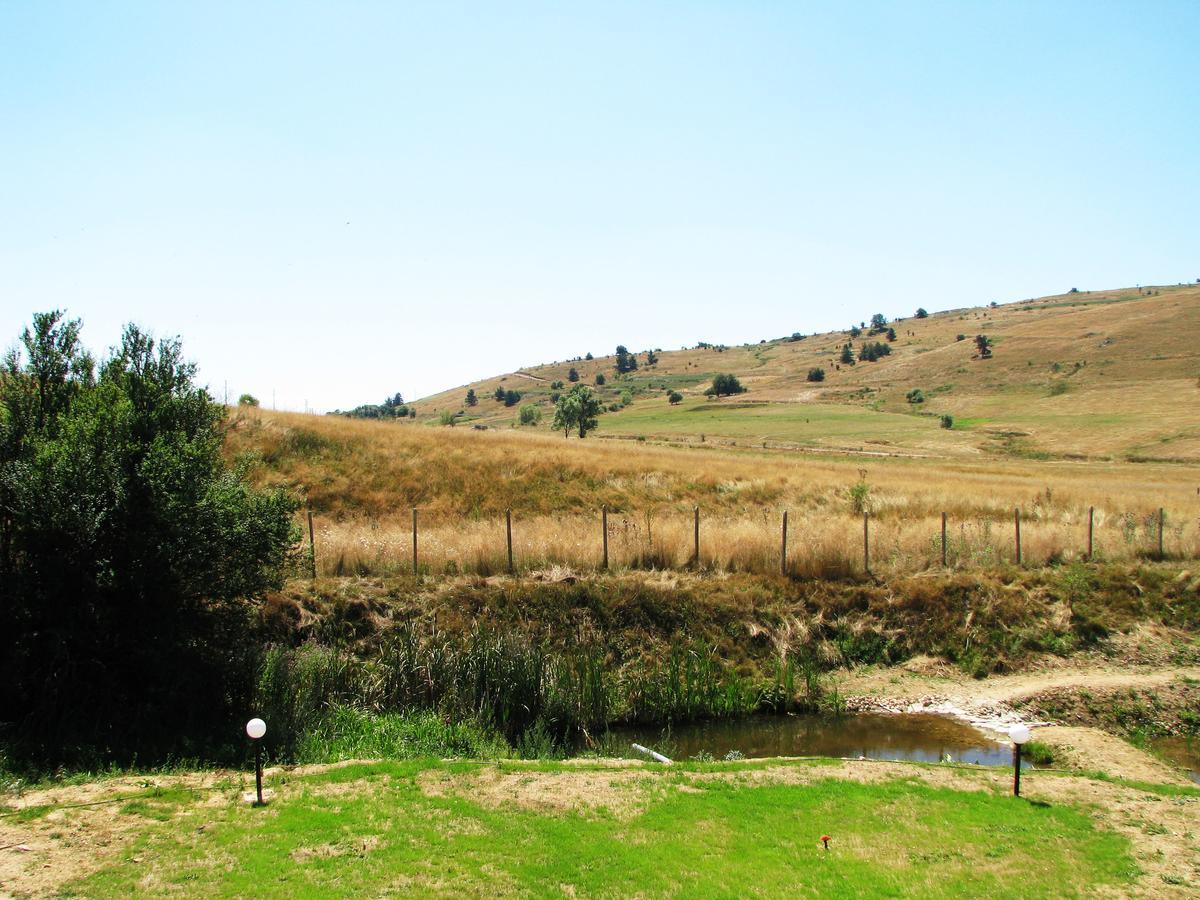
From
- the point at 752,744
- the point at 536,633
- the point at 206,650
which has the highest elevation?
the point at 206,650

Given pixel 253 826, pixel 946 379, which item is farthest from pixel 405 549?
pixel 946 379

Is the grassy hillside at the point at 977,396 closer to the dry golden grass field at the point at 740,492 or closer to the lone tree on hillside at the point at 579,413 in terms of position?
the dry golden grass field at the point at 740,492

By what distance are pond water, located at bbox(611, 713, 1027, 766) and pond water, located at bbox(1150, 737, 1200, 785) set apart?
3.15 meters

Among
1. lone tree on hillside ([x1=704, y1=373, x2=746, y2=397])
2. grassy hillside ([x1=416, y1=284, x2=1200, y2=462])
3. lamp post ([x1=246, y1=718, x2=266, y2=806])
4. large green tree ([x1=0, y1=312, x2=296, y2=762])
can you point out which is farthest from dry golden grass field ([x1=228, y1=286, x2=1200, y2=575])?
lone tree on hillside ([x1=704, y1=373, x2=746, y2=397])

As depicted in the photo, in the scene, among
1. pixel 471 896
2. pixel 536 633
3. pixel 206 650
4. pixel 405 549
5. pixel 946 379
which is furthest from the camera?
pixel 946 379

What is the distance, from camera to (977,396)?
10750cm

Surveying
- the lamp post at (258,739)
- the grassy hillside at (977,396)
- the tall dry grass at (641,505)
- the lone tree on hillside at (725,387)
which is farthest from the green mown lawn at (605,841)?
the lone tree on hillside at (725,387)

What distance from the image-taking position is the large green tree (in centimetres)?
1455

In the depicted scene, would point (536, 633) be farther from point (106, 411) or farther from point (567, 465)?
point (567, 465)

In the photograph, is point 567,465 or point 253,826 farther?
point 567,465

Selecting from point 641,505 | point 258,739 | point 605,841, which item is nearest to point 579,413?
point 641,505

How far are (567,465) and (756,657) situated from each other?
17552mm

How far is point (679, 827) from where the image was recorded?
35.1 ft

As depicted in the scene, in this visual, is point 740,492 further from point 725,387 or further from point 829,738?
point 725,387
